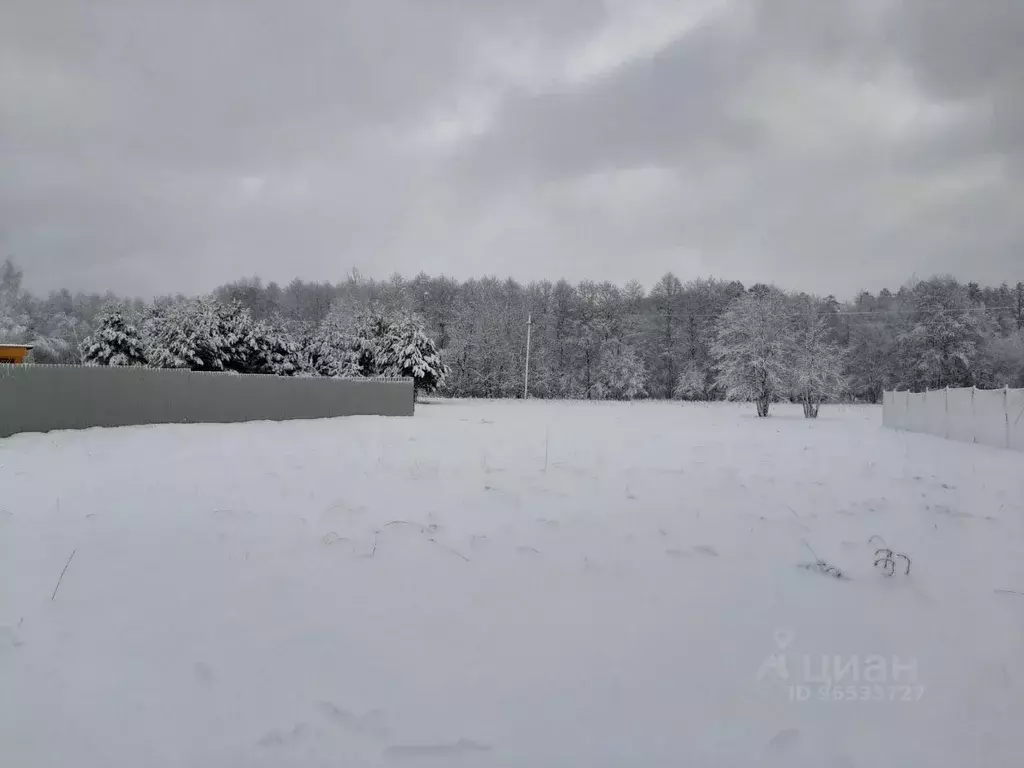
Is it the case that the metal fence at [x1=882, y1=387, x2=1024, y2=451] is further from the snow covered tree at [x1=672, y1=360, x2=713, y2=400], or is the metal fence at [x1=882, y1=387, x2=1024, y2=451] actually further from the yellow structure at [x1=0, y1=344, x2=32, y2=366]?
the yellow structure at [x1=0, y1=344, x2=32, y2=366]

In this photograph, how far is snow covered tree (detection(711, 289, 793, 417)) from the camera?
27.3 metres

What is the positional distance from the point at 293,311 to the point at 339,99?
44.8 meters

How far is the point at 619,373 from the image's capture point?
150 feet

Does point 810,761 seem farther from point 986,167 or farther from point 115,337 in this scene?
point 115,337

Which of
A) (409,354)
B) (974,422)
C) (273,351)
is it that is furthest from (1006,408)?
(273,351)

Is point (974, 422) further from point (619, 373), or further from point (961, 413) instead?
point (619, 373)

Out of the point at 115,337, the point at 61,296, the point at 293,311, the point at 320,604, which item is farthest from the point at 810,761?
the point at 61,296

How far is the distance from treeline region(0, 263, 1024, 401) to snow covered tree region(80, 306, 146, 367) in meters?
7.75

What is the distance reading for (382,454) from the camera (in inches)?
316

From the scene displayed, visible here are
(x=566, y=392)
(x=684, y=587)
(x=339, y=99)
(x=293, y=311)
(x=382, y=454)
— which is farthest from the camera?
(x=293, y=311)

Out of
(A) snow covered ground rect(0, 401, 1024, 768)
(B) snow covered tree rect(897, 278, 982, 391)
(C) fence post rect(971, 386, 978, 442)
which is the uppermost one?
(B) snow covered tree rect(897, 278, 982, 391)

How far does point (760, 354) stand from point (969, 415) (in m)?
15.4

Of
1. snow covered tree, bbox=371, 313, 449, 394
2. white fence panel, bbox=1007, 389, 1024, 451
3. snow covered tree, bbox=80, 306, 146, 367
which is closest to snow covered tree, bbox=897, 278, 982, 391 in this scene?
white fence panel, bbox=1007, 389, 1024, 451

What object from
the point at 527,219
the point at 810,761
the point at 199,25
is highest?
the point at 527,219
